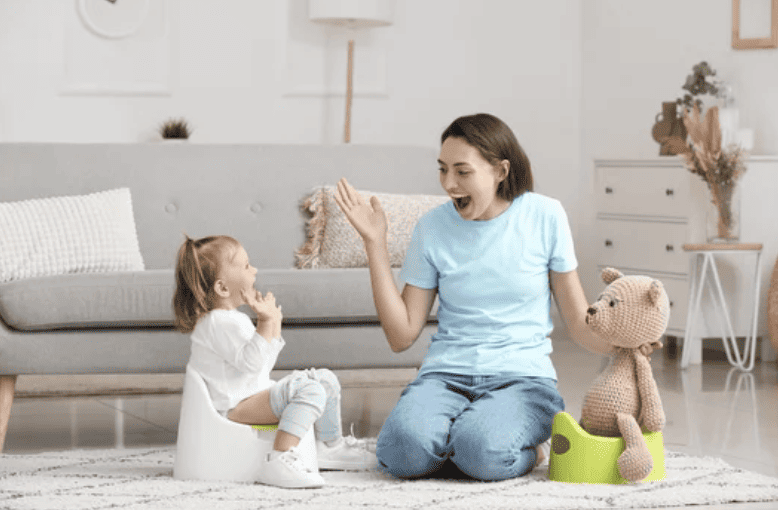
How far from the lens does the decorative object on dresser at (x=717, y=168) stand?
445cm

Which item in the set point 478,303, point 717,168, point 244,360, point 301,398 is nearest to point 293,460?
point 301,398

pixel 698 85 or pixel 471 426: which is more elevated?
pixel 698 85

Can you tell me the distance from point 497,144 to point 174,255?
1.47 m

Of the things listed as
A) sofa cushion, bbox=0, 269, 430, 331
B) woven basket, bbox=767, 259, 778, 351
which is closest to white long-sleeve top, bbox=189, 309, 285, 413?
sofa cushion, bbox=0, 269, 430, 331

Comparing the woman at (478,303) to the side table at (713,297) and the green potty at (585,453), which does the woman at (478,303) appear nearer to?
the green potty at (585,453)

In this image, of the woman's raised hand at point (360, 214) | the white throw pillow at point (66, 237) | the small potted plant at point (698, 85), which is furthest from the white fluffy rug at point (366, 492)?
the small potted plant at point (698, 85)

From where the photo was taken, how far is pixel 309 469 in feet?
7.74

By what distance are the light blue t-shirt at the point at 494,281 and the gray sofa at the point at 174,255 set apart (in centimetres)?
57

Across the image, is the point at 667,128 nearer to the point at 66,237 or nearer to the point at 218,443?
the point at 66,237

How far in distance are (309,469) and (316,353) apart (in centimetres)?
73

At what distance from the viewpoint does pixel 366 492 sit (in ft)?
7.55

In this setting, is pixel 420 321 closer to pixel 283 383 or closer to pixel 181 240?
pixel 283 383

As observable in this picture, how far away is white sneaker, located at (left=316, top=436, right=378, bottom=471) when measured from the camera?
254 centimetres

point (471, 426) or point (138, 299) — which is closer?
point (471, 426)
